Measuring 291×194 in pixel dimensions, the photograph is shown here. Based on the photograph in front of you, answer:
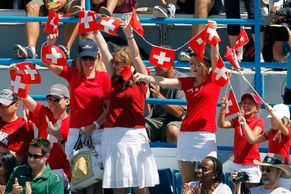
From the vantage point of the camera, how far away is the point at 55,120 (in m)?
12.0

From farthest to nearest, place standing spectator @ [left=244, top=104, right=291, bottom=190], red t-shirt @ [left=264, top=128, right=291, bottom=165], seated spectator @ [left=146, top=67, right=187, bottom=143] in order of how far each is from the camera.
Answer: seated spectator @ [left=146, top=67, right=187, bottom=143] → red t-shirt @ [left=264, top=128, right=291, bottom=165] → standing spectator @ [left=244, top=104, right=291, bottom=190]

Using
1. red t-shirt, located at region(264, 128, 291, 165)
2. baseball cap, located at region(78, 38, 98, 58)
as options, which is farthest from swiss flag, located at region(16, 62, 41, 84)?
red t-shirt, located at region(264, 128, 291, 165)

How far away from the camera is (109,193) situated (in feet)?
39.8

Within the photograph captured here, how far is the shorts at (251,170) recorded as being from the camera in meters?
11.6

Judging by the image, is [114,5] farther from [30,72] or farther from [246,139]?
[246,139]

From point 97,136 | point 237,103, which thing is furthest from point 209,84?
point 97,136

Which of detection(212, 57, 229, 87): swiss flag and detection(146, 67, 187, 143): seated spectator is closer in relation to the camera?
Answer: detection(212, 57, 229, 87): swiss flag

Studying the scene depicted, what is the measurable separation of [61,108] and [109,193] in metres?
0.90

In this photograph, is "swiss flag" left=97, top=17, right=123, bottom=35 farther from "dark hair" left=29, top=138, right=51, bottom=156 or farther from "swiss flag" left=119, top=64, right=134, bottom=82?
"dark hair" left=29, top=138, right=51, bottom=156

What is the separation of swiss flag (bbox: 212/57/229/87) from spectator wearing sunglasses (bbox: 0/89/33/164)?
1876mm

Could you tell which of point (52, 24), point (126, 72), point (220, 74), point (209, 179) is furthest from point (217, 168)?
point (52, 24)

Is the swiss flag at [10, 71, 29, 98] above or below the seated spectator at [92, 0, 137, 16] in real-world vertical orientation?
below

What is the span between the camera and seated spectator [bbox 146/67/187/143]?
12.4m

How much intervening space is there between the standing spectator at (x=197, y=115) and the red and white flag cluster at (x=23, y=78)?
4.32 feet
